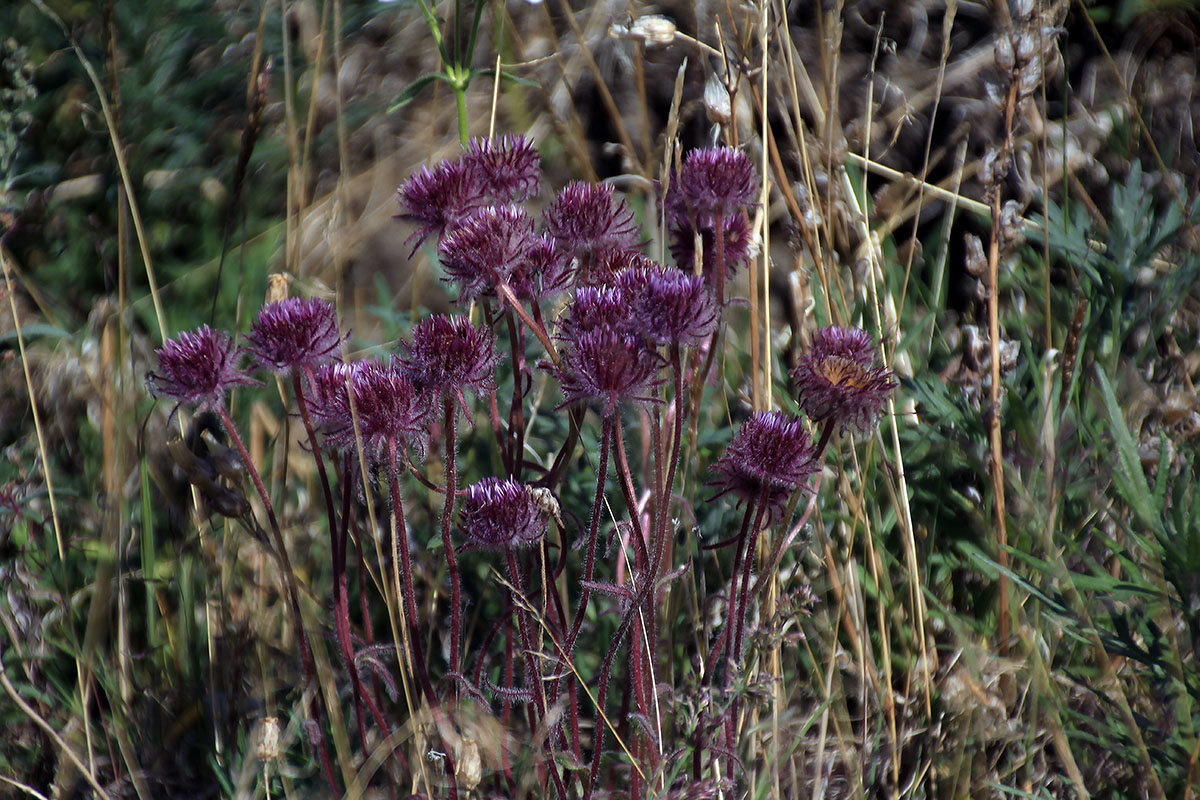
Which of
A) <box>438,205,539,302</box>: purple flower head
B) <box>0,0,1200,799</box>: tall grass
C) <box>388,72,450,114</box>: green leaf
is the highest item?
<box>388,72,450,114</box>: green leaf

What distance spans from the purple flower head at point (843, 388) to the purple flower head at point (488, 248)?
1.51 ft

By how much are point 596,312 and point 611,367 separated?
0.34 feet

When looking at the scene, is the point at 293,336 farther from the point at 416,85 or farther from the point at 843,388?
the point at 843,388

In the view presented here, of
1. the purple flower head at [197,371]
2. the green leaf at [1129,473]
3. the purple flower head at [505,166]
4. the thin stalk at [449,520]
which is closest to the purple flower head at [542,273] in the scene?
the purple flower head at [505,166]

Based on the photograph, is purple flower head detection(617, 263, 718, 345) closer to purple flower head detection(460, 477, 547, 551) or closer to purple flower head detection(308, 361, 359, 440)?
purple flower head detection(460, 477, 547, 551)

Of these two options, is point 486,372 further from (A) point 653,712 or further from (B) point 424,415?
(A) point 653,712

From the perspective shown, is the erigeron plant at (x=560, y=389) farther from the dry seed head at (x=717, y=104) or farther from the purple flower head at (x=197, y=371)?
the dry seed head at (x=717, y=104)

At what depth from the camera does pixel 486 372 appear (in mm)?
1530

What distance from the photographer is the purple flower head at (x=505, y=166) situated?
1680 millimetres

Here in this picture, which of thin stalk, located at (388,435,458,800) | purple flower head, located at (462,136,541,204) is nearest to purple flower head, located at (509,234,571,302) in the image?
purple flower head, located at (462,136,541,204)

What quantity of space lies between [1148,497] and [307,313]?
1330mm

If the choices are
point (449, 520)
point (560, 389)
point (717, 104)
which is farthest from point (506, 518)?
point (717, 104)

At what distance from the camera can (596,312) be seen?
1.42 meters

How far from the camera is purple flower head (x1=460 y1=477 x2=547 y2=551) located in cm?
148
